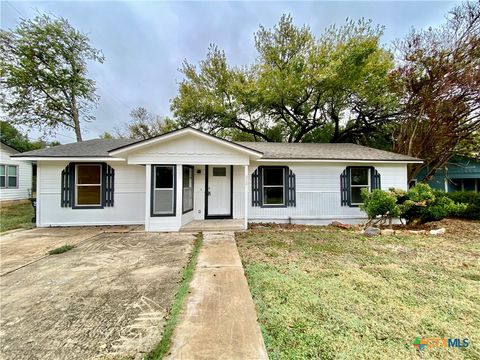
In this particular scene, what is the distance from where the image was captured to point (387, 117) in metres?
14.3

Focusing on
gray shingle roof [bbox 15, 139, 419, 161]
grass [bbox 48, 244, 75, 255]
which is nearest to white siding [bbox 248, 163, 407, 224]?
gray shingle roof [bbox 15, 139, 419, 161]

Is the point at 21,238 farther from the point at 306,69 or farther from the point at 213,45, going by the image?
the point at 306,69

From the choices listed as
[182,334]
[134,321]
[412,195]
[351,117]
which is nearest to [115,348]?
[134,321]

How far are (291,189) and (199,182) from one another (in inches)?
145

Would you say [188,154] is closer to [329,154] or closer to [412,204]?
[329,154]

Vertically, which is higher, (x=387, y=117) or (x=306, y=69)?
(x=306, y=69)

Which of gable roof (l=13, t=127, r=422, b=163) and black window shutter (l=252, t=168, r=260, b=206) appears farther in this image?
black window shutter (l=252, t=168, r=260, b=206)

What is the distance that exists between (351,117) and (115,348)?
1785 centimetres

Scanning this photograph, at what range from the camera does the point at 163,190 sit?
7254 mm

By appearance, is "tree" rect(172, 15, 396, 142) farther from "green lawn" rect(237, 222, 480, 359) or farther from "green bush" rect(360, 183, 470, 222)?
"green lawn" rect(237, 222, 480, 359)

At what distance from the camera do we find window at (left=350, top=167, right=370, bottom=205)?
9055 mm

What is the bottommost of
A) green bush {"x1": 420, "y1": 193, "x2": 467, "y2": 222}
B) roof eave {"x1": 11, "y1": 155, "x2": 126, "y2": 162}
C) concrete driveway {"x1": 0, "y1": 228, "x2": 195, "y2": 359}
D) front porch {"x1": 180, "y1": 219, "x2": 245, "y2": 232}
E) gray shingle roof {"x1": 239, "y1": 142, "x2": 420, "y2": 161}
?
concrete driveway {"x1": 0, "y1": 228, "x2": 195, "y2": 359}

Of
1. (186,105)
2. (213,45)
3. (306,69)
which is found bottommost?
(186,105)

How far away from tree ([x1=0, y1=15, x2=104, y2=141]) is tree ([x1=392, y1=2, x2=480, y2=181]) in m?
22.2
